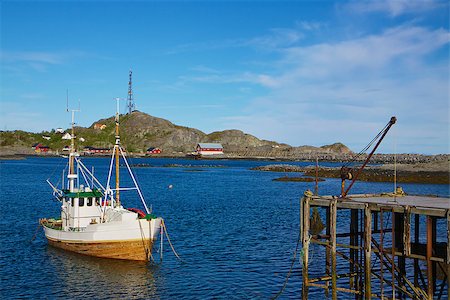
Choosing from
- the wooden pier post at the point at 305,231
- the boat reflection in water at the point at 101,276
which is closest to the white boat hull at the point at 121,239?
the boat reflection in water at the point at 101,276

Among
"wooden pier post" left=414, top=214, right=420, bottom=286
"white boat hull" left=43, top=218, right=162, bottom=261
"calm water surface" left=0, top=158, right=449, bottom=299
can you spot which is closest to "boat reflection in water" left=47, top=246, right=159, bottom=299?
"calm water surface" left=0, top=158, right=449, bottom=299

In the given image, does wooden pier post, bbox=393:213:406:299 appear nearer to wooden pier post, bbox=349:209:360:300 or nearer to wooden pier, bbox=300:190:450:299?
wooden pier, bbox=300:190:450:299

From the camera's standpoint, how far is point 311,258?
35.6 m

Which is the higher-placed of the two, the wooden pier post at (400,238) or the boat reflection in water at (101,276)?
the wooden pier post at (400,238)

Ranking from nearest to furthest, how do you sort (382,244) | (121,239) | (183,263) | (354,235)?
(382,244), (354,235), (121,239), (183,263)

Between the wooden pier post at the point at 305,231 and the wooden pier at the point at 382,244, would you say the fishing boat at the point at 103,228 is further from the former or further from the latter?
the wooden pier at the point at 382,244

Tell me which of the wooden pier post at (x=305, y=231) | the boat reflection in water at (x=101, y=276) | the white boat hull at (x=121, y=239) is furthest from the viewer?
the white boat hull at (x=121, y=239)

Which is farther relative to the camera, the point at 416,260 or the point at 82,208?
the point at 82,208

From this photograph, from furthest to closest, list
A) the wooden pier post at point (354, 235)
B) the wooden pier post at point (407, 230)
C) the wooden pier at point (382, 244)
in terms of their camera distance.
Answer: the wooden pier post at point (354, 235), the wooden pier at point (382, 244), the wooden pier post at point (407, 230)

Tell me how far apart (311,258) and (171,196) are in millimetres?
46132

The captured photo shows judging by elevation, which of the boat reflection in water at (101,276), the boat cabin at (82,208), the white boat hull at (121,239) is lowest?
the boat reflection in water at (101,276)

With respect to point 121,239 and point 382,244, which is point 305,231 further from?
point 121,239

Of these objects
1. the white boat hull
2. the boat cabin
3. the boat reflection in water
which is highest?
the boat cabin

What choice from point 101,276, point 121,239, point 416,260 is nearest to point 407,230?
point 416,260
